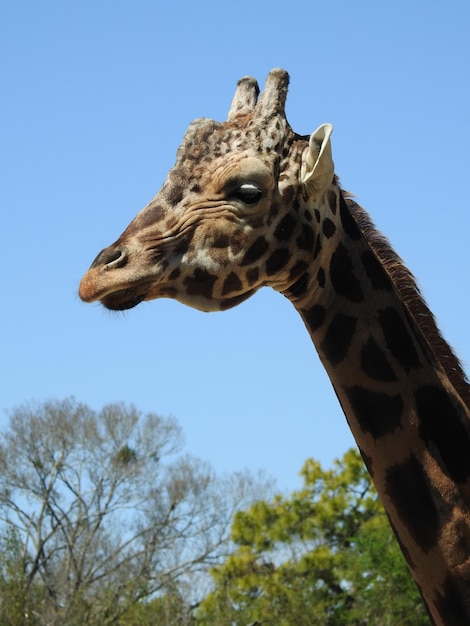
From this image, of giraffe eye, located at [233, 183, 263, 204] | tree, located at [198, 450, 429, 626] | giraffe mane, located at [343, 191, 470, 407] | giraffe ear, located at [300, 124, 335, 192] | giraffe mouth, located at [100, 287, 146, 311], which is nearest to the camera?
giraffe mouth, located at [100, 287, 146, 311]

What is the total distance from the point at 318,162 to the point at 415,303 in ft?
3.38

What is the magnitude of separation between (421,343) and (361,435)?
1.96 feet

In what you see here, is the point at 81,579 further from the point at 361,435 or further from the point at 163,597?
the point at 361,435

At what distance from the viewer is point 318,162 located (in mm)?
5863

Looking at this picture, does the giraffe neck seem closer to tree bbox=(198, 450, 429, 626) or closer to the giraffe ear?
the giraffe ear

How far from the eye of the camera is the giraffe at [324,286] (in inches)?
216

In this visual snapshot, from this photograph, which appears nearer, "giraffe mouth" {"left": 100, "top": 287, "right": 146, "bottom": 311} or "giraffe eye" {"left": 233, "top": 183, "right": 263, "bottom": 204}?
"giraffe mouth" {"left": 100, "top": 287, "right": 146, "bottom": 311}

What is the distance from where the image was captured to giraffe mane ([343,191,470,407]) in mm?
6156

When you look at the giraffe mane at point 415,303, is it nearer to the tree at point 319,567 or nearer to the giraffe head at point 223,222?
the giraffe head at point 223,222

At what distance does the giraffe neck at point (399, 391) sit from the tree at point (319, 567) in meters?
27.0

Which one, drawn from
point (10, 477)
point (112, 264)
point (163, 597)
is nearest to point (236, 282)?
point (112, 264)

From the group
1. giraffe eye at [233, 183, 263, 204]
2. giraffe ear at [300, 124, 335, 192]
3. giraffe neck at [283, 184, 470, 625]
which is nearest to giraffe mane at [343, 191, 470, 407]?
giraffe neck at [283, 184, 470, 625]

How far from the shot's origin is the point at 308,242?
19.5 feet

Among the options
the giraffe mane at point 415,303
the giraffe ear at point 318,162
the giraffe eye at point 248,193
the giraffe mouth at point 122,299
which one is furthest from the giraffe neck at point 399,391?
the giraffe mouth at point 122,299
